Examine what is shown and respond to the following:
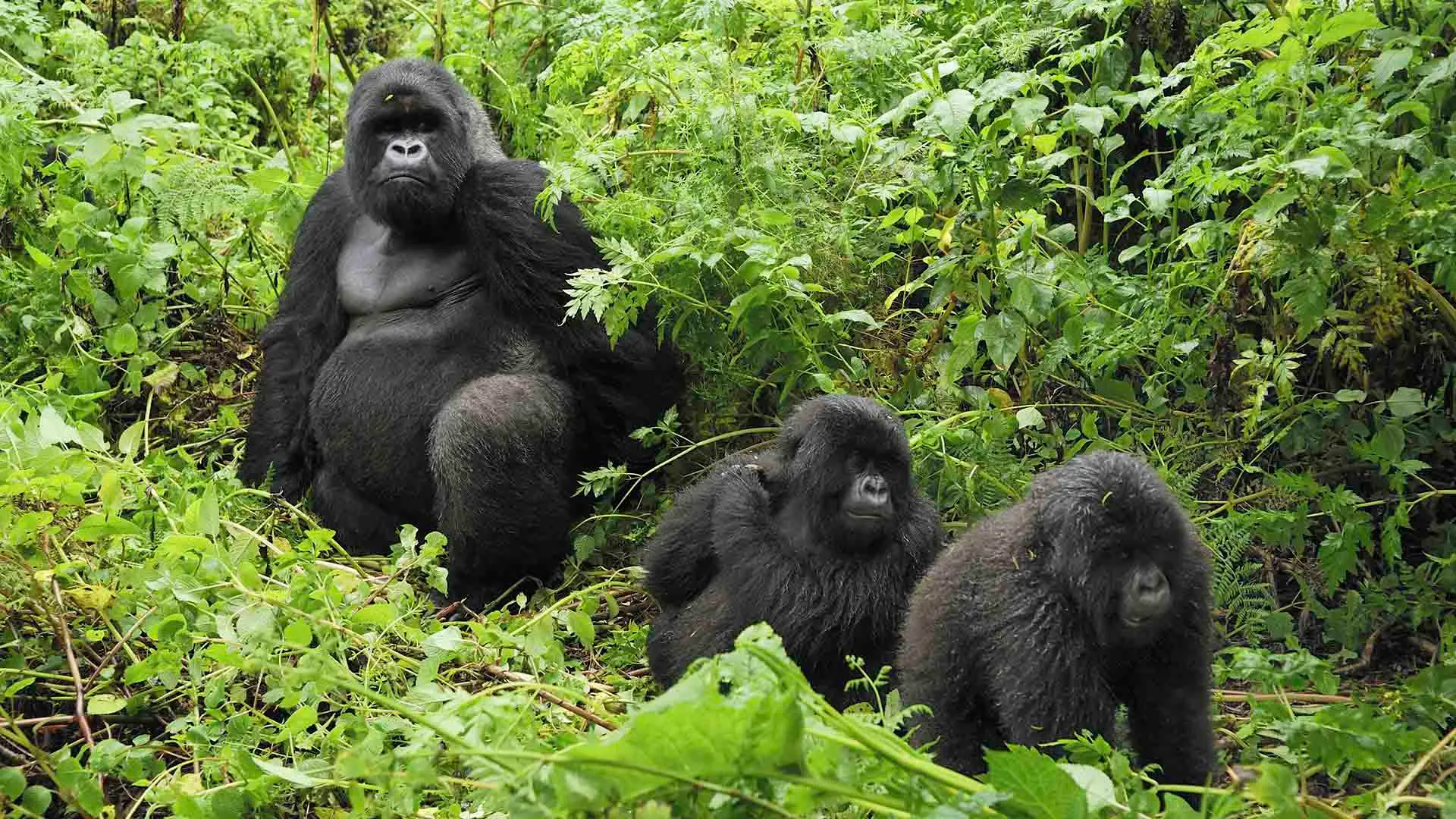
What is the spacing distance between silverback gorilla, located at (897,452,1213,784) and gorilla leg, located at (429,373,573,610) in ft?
5.78

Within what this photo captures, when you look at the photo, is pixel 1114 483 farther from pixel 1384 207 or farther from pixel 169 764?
pixel 169 764

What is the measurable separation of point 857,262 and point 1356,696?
1.75 meters

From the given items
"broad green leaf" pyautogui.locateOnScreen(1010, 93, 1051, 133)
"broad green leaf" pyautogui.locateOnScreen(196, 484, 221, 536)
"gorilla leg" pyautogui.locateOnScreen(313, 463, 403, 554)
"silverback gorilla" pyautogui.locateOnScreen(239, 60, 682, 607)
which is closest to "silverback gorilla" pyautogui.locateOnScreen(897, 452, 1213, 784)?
"broad green leaf" pyautogui.locateOnScreen(1010, 93, 1051, 133)

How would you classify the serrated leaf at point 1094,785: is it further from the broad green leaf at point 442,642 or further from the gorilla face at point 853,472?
the broad green leaf at point 442,642

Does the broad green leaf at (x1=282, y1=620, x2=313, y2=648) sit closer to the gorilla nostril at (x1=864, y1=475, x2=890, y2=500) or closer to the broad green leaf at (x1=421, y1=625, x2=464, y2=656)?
the broad green leaf at (x1=421, y1=625, x2=464, y2=656)

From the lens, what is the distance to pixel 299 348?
520cm

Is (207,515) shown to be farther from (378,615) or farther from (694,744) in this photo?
(694,744)

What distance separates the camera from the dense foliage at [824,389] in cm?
269

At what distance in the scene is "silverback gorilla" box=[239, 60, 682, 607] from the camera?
457 centimetres

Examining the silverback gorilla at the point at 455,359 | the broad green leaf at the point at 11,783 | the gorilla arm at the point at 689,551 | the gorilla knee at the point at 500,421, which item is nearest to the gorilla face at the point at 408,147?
the silverback gorilla at the point at 455,359

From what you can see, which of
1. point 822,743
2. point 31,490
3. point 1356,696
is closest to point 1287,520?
point 1356,696

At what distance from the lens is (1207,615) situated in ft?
9.83

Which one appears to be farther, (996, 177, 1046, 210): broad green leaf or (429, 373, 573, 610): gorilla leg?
(429, 373, 573, 610): gorilla leg

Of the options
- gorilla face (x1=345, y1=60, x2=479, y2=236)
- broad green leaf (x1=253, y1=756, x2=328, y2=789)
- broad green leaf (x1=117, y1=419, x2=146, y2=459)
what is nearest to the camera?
broad green leaf (x1=253, y1=756, x2=328, y2=789)
